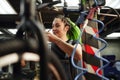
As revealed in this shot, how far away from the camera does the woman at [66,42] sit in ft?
8.61

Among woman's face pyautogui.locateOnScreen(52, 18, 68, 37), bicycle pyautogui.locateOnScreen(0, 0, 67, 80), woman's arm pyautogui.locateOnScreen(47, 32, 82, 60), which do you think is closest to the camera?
bicycle pyautogui.locateOnScreen(0, 0, 67, 80)

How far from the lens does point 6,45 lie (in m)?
0.54

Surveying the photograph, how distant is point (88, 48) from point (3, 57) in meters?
2.28

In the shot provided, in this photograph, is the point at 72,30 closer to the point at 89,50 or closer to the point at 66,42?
the point at 66,42

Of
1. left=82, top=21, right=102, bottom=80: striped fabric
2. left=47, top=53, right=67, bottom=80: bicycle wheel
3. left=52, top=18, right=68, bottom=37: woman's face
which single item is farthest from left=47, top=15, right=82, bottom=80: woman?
left=47, top=53, right=67, bottom=80: bicycle wheel

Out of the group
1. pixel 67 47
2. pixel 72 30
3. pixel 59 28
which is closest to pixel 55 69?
pixel 67 47

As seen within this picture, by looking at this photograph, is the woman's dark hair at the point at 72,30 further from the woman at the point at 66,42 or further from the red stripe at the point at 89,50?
the red stripe at the point at 89,50

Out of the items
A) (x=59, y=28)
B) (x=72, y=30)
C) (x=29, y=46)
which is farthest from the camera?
Result: (x=59, y=28)

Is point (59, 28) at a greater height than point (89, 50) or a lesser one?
greater

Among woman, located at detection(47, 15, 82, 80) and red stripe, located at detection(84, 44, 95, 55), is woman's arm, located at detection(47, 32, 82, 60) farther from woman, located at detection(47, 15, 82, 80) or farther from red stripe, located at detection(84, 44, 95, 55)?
red stripe, located at detection(84, 44, 95, 55)

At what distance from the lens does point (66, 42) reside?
2.83 metres

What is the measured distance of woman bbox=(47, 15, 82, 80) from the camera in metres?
2.62

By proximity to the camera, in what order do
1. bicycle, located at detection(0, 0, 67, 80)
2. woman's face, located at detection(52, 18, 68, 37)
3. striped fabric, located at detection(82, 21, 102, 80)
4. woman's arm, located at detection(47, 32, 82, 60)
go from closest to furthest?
bicycle, located at detection(0, 0, 67, 80) → woman's arm, located at detection(47, 32, 82, 60) → striped fabric, located at detection(82, 21, 102, 80) → woman's face, located at detection(52, 18, 68, 37)

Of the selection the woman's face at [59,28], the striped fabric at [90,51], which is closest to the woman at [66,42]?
the woman's face at [59,28]
